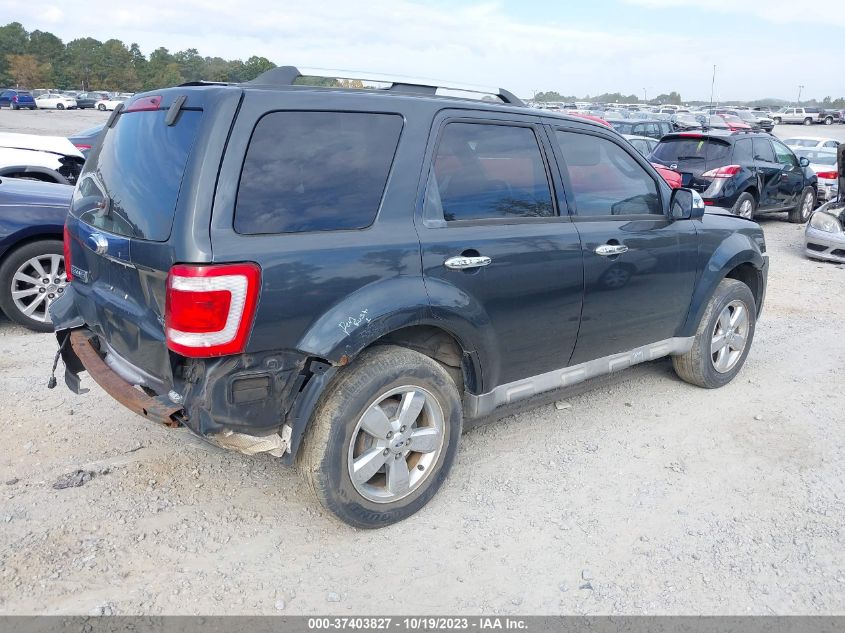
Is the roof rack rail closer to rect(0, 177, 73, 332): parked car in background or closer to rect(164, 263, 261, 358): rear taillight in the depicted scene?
rect(164, 263, 261, 358): rear taillight

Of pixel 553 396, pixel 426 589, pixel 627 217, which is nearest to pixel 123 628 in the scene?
pixel 426 589

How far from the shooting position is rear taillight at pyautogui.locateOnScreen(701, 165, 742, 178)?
11.2 metres

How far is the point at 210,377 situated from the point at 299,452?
1.88 ft

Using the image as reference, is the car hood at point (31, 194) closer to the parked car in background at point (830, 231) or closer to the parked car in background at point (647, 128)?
the parked car in background at point (830, 231)

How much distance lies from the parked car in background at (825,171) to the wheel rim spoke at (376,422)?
46.8 feet

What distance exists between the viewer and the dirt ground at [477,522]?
283 cm

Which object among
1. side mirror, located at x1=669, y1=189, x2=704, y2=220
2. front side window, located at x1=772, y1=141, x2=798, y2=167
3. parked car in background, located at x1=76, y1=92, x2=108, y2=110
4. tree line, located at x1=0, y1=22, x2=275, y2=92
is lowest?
front side window, located at x1=772, y1=141, x2=798, y2=167

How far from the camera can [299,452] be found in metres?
3.08

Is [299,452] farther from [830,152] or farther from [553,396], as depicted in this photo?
[830,152]

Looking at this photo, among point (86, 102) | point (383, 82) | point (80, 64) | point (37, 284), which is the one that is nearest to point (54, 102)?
point (86, 102)

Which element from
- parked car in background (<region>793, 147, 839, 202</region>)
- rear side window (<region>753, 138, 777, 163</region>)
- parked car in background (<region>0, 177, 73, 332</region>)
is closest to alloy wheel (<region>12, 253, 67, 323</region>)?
parked car in background (<region>0, 177, 73, 332</region>)

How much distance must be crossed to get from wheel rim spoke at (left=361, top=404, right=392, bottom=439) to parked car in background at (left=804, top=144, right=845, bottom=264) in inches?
352

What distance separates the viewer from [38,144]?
909 cm

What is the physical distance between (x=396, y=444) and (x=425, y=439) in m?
0.17
